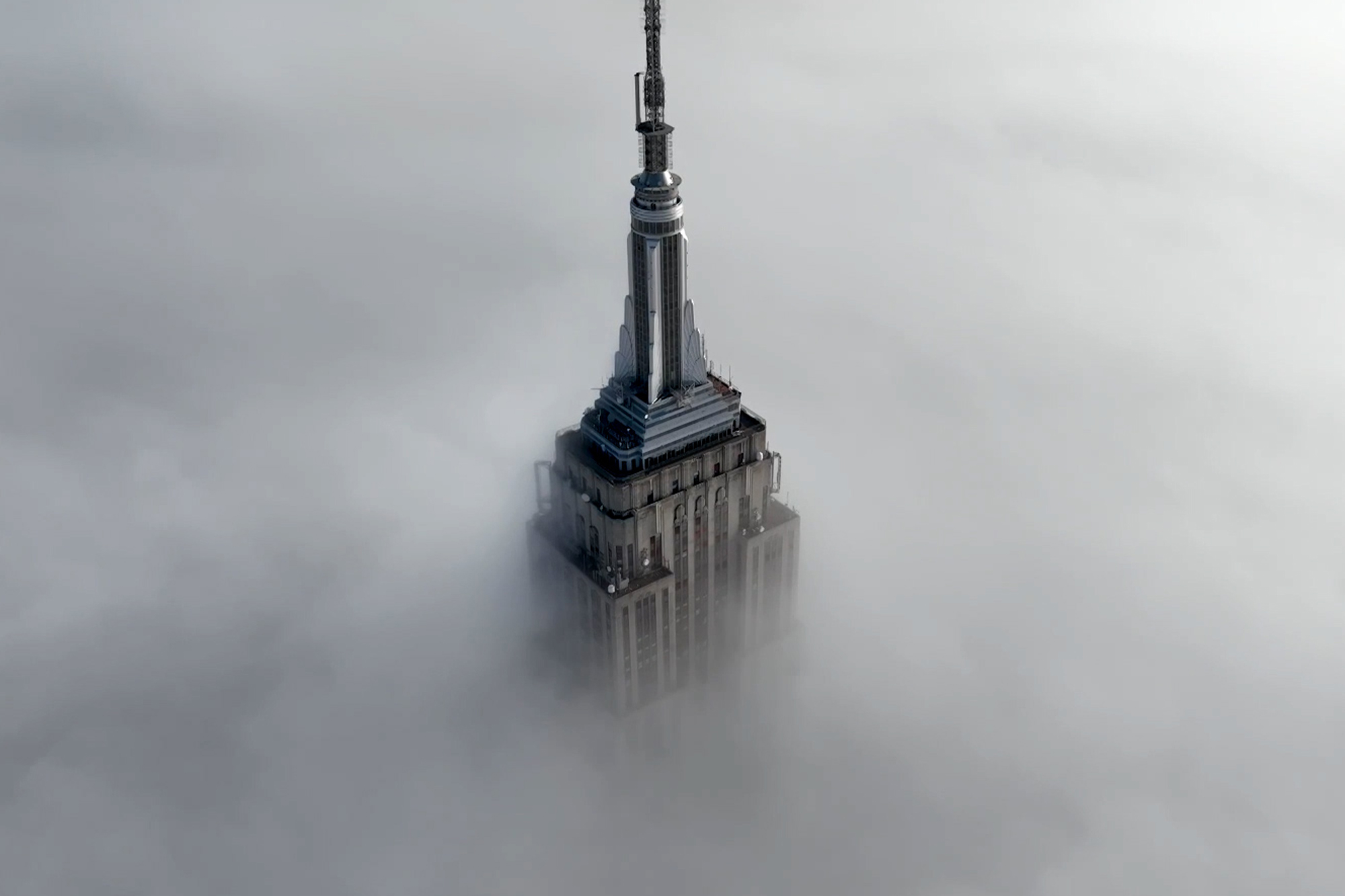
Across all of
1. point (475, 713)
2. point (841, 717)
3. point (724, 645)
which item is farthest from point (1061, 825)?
point (475, 713)

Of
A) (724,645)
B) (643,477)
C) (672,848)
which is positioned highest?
(643,477)

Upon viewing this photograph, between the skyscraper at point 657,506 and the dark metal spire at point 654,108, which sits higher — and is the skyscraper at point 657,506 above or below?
below

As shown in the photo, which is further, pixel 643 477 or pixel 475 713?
pixel 475 713

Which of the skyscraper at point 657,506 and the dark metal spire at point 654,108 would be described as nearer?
the dark metal spire at point 654,108

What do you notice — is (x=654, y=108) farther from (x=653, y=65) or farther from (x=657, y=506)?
(x=657, y=506)

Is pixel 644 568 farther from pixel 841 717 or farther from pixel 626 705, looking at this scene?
pixel 841 717

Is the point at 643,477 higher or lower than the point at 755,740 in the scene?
higher

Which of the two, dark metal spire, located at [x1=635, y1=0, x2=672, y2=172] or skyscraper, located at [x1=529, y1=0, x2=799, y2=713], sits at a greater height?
dark metal spire, located at [x1=635, y1=0, x2=672, y2=172]

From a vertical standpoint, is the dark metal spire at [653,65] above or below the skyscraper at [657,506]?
above
